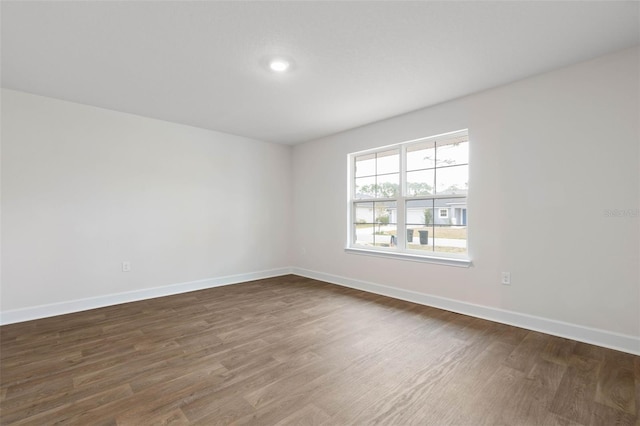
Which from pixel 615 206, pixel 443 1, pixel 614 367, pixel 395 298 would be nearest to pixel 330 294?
pixel 395 298

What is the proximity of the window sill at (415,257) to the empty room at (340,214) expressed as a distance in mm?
30

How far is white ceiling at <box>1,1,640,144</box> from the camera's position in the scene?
1.97 m

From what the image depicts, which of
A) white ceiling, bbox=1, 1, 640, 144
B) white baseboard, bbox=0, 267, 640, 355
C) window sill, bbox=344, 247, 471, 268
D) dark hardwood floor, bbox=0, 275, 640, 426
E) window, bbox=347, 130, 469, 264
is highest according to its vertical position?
white ceiling, bbox=1, 1, 640, 144

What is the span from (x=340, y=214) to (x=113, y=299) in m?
3.39

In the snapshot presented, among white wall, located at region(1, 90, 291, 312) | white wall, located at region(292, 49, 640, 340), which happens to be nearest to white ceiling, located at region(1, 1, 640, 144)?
white wall, located at region(292, 49, 640, 340)

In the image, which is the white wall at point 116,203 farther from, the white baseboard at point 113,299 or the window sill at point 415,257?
the window sill at point 415,257

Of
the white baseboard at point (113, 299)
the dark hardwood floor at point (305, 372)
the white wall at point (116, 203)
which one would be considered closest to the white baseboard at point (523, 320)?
the dark hardwood floor at point (305, 372)

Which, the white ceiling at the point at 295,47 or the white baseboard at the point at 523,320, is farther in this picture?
the white baseboard at the point at 523,320

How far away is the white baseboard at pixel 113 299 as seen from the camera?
3188 millimetres

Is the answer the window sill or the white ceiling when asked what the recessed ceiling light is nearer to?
the white ceiling

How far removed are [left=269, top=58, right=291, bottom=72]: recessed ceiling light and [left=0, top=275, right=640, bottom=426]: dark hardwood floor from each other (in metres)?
2.50

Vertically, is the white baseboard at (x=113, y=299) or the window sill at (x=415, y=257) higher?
the window sill at (x=415, y=257)

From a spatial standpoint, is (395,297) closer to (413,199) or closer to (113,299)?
(413,199)

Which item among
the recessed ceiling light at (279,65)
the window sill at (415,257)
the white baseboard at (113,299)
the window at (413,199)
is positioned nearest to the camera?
the recessed ceiling light at (279,65)
